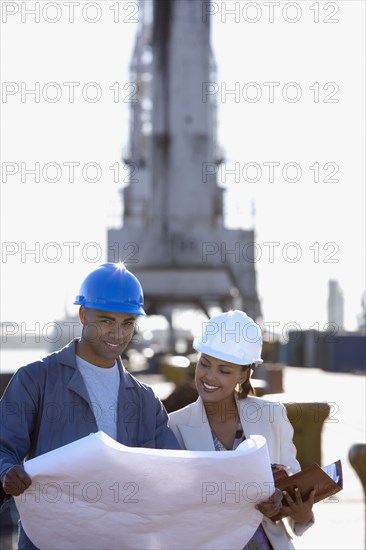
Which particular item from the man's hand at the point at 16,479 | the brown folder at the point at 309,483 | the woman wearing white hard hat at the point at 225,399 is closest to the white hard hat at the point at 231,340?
the woman wearing white hard hat at the point at 225,399

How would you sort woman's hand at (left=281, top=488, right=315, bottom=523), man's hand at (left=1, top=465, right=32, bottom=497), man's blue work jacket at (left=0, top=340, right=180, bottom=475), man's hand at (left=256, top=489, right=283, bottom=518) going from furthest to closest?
woman's hand at (left=281, top=488, right=315, bottom=523)
man's hand at (left=256, top=489, right=283, bottom=518)
man's blue work jacket at (left=0, top=340, right=180, bottom=475)
man's hand at (left=1, top=465, right=32, bottom=497)

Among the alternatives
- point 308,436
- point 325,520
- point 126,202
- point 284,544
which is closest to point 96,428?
point 284,544

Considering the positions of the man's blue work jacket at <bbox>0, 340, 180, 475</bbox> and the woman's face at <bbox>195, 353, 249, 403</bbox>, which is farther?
the woman's face at <bbox>195, 353, 249, 403</bbox>

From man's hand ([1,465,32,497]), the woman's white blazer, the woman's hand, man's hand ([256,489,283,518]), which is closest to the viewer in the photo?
man's hand ([1,465,32,497])

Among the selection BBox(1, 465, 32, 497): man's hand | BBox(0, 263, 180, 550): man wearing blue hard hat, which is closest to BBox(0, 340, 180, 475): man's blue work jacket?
BBox(0, 263, 180, 550): man wearing blue hard hat

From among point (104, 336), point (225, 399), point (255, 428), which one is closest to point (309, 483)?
point (255, 428)

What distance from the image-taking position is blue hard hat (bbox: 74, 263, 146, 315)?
4.41 meters

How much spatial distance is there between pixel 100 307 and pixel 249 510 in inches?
42.5

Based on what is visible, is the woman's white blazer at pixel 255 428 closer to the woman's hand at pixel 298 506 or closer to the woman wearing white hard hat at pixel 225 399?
the woman wearing white hard hat at pixel 225 399

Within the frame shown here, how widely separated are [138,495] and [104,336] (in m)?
0.70

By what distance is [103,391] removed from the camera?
4355mm

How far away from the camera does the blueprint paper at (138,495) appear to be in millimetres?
3916

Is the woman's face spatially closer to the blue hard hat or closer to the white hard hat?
the white hard hat

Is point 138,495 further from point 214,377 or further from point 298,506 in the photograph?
point 214,377
